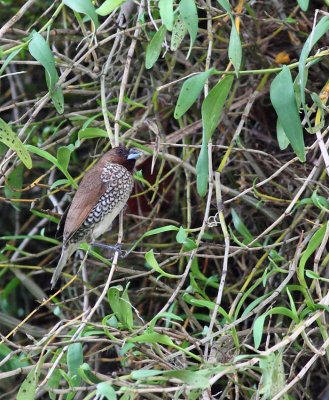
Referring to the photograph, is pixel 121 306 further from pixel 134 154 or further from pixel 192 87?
pixel 134 154

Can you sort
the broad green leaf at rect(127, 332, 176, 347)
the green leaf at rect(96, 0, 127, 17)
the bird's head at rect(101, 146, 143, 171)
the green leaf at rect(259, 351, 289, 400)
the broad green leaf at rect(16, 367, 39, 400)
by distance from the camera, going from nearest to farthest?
the green leaf at rect(259, 351, 289, 400)
the broad green leaf at rect(127, 332, 176, 347)
the broad green leaf at rect(16, 367, 39, 400)
the green leaf at rect(96, 0, 127, 17)
the bird's head at rect(101, 146, 143, 171)

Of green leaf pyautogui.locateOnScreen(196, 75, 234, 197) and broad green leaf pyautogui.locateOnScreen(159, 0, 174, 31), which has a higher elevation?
broad green leaf pyautogui.locateOnScreen(159, 0, 174, 31)

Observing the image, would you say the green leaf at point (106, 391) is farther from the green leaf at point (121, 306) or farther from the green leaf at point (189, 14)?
the green leaf at point (189, 14)

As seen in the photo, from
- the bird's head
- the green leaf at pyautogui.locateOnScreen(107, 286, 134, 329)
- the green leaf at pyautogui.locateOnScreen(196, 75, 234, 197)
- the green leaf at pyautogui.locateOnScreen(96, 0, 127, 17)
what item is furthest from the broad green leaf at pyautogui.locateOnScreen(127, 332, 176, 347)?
the bird's head

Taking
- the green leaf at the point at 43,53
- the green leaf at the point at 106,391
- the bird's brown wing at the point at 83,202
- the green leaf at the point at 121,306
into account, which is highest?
the green leaf at the point at 43,53

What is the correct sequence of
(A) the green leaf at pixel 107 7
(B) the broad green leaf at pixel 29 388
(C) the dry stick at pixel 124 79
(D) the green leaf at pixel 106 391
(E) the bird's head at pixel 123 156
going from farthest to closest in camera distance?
1. (E) the bird's head at pixel 123 156
2. (C) the dry stick at pixel 124 79
3. (A) the green leaf at pixel 107 7
4. (B) the broad green leaf at pixel 29 388
5. (D) the green leaf at pixel 106 391

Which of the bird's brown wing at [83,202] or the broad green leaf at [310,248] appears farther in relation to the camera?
the bird's brown wing at [83,202]

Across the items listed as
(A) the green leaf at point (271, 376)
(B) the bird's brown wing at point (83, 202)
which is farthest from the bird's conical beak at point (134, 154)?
(A) the green leaf at point (271, 376)

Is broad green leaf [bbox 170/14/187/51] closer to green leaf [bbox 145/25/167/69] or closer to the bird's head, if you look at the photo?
green leaf [bbox 145/25/167/69]
